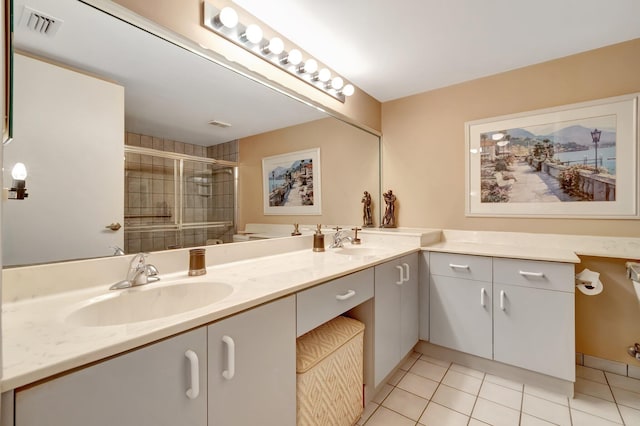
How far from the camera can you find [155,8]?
113cm

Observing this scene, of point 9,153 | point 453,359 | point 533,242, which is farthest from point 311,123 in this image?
point 453,359

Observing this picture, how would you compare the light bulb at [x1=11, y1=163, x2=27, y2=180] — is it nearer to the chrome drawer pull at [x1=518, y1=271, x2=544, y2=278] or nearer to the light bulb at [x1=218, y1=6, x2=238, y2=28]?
the light bulb at [x1=218, y1=6, x2=238, y2=28]

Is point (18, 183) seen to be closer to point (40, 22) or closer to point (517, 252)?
point (40, 22)

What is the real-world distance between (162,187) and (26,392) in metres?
0.83

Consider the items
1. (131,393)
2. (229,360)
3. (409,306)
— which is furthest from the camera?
(409,306)

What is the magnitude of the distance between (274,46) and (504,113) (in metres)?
1.80

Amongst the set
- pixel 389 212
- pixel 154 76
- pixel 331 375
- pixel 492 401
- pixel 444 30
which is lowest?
pixel 492 401

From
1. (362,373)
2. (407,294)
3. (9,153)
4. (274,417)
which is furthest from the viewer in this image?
(407,294)

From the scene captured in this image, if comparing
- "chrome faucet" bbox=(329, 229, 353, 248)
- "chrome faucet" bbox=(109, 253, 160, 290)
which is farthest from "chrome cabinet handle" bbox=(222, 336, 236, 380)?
"chrome faucet" bbox=(329, 229, 353, 248)

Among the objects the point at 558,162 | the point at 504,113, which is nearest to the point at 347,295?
the point at 558,162

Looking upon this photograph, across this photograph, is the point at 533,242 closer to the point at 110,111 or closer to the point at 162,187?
the point at 162,187

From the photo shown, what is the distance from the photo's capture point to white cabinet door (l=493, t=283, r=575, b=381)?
5.27 feet

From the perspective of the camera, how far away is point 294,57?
170 centimetres

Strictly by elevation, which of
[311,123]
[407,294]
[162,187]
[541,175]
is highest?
[311,123]
